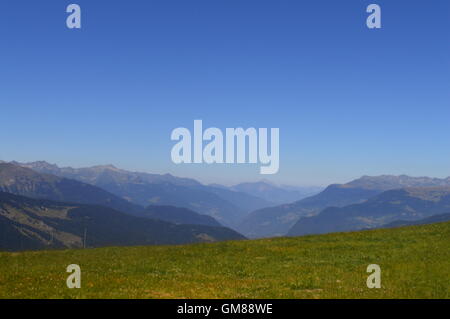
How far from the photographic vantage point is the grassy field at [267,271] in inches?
896

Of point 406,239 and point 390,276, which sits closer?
point 390,276

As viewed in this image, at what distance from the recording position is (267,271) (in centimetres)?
3142

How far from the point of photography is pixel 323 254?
39094 millimetres

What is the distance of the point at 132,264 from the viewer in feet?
120

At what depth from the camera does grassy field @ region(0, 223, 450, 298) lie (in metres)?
22.8
